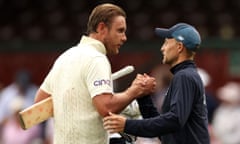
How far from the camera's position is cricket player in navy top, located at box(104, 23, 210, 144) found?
24.6ft

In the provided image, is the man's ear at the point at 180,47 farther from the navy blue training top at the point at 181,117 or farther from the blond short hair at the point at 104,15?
the blond short hair at the point at 104,15

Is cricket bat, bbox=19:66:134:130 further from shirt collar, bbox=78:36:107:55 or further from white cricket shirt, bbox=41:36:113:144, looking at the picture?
shirt collar, bbox=78:36:107:55

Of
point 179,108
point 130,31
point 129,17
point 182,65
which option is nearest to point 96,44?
point 182,65

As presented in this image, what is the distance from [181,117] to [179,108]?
0.22ft

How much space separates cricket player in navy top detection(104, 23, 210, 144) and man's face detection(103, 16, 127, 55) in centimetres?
34

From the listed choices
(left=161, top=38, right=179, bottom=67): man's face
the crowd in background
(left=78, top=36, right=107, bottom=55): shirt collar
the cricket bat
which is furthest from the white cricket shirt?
the crowd in background

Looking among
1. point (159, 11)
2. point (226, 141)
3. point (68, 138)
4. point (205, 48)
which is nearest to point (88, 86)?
point (68, 138)

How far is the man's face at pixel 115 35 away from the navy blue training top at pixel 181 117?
1.59 feet

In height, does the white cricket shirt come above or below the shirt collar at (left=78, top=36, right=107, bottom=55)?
below

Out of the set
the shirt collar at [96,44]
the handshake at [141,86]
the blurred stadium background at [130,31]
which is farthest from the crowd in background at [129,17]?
the handshake at [141,86]

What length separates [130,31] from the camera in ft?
63.4

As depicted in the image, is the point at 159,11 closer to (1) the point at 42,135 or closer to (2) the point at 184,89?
(1) the point at 42,135

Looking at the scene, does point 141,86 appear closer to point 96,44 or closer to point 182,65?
point 182,65

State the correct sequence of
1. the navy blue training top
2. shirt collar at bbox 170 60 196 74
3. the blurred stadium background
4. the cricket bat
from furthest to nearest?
the blurred stadium background → the cricket bat → shirt collar at bbox 170 60 196 74 → the navy blue training top
